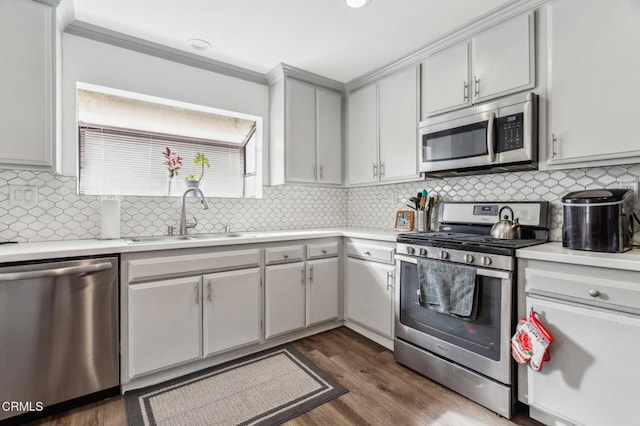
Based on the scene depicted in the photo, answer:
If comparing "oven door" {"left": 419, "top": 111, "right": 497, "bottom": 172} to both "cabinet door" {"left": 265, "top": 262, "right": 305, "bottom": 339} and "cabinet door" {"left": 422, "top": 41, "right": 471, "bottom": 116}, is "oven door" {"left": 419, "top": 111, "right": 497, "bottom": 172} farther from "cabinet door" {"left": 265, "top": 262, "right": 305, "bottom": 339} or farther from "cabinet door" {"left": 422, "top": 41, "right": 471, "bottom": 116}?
"cabinet door" {"left": 265, "top": 262, "right": 305, "bottom": 339}

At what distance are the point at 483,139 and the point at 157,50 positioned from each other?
8.61 ft

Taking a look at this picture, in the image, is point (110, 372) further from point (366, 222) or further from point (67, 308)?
point (366, 222)

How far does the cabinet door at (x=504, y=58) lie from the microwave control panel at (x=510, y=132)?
0.19m

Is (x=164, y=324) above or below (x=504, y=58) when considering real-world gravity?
below

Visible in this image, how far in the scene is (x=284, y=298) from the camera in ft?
8.36

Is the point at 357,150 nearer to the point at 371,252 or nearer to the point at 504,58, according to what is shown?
the point at 371,252

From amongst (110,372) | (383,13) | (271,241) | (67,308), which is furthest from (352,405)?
(383,13)

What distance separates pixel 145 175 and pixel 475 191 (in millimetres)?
2796

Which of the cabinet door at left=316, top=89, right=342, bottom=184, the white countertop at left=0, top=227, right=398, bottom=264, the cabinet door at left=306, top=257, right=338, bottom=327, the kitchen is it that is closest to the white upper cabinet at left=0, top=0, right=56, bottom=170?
the kitchen

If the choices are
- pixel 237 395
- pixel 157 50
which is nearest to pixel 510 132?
pixel 237 395

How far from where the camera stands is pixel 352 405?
5.87ft

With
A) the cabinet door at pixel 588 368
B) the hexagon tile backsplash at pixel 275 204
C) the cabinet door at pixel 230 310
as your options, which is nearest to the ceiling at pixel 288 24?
the hexagon tile backsplash at pixel 275 204

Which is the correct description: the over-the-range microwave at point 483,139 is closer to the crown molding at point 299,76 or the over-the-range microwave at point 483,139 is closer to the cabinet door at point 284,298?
the crown molding at point 299,76

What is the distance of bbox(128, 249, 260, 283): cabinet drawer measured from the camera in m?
1.92
